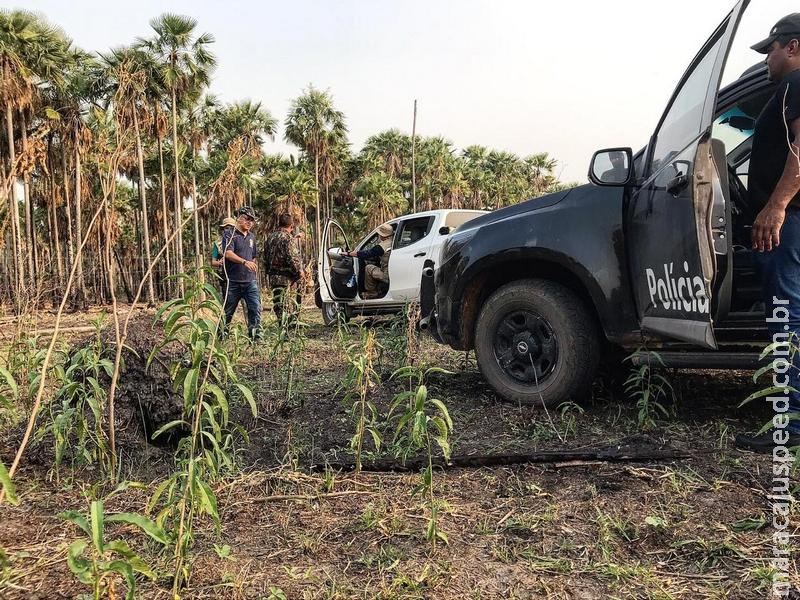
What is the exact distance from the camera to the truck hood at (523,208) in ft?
11.8

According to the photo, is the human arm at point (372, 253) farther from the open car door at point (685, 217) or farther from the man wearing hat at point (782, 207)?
the man wearing hat at point (782, 207)

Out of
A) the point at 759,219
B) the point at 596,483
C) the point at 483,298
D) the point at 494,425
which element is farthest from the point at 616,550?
the point at 483,298

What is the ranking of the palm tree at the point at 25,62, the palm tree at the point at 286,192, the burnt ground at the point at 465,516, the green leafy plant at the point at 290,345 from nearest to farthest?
the burnt ground at the point at 465,516
the green leafy plant at the point at 290,345
the palm tree at the point at 25,62
the palm tree at the point at 286,192

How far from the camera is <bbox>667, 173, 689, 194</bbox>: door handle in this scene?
2475mm

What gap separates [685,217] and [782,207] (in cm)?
42

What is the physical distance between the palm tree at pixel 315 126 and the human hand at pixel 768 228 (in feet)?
119

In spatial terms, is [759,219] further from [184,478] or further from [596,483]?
[184,478]

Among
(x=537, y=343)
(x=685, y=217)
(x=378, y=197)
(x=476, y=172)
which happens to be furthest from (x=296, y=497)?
(x=476, y=172)

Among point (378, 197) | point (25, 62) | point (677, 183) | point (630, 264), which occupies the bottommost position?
point (630, 264)

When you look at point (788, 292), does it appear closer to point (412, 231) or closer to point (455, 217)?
point (455, 217)

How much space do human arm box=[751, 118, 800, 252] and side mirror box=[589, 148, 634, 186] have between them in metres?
0.79

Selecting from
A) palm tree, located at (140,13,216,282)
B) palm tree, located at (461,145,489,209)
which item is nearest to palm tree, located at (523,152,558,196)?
palm tree, located at (461,145,489,209)

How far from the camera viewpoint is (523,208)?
377cm

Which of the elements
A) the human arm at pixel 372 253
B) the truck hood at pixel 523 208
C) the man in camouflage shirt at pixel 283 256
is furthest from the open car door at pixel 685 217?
the human arm at pixel 372 253
